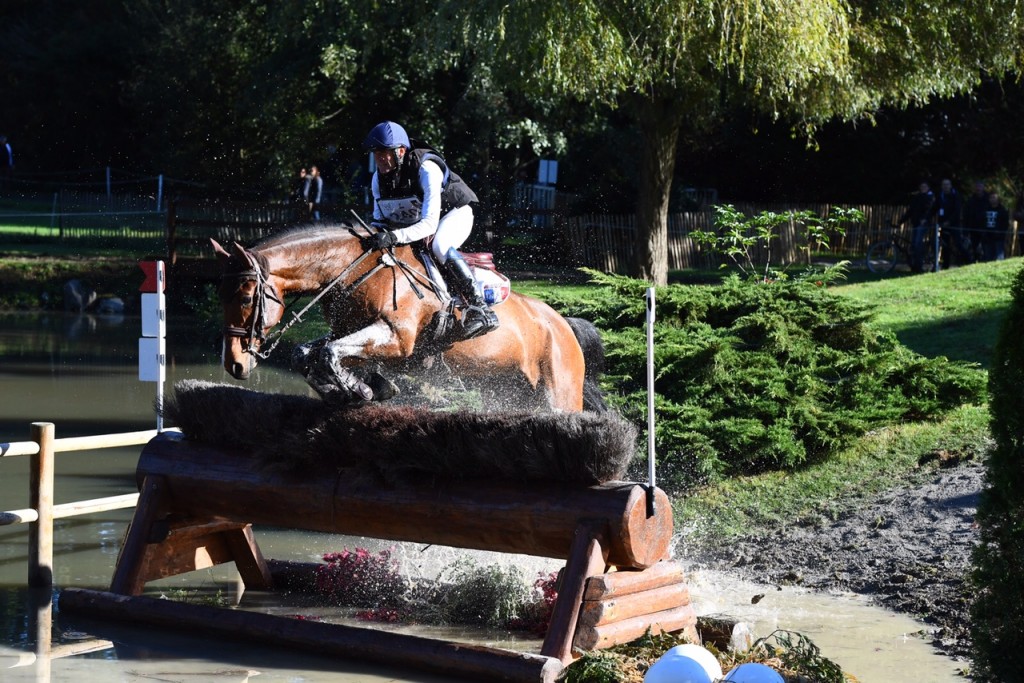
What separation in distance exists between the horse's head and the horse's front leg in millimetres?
314

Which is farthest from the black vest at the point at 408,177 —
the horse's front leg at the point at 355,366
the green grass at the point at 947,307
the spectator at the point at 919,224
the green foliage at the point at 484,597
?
the spectator at the point at 919,224

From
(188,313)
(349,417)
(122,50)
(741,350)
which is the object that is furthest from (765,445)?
(122,50)

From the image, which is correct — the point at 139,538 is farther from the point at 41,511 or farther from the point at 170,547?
the point at 41,511

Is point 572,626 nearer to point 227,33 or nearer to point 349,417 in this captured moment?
point 349,417

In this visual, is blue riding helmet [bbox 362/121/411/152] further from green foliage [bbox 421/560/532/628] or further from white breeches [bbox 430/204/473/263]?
green foliage [bbox 421/560/532/628]

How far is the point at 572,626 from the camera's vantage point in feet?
19.4

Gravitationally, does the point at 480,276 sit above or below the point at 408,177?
below

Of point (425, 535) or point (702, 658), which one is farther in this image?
point (425, 535)

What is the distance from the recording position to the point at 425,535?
6.56m

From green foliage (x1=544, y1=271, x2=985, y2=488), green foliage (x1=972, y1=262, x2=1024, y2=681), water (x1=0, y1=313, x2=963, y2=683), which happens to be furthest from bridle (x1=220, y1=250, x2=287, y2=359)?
green foliage (x1=544, y1=271, x2=985, y2=488)

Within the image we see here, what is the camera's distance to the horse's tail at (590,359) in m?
9.66

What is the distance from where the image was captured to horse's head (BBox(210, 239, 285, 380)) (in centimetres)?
675

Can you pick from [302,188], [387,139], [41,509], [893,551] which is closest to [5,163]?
[302,188]

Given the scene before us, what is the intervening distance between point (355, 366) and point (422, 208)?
1.05 m
